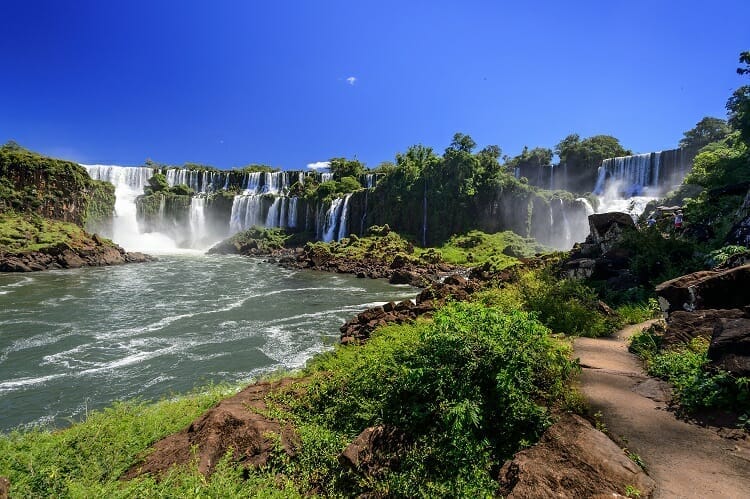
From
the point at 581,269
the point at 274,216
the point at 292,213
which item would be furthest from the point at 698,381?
the point at 274,216

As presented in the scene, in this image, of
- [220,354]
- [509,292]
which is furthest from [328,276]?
[509,292]

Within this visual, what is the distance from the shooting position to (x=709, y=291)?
7629mm

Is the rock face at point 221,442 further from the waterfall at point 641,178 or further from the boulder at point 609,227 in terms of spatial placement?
the waterfall at point 641,178

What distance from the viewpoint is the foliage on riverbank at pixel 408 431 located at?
435 centimetres

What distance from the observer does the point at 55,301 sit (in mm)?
21859

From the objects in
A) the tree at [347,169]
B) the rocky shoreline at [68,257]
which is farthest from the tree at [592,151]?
the rocky shoreline at [68,257]

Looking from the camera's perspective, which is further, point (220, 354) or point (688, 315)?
point (220, 354)

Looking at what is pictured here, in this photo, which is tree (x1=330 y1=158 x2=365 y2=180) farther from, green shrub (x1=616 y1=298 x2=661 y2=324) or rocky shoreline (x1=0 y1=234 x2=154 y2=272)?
green shrub (x1=616 y1=298 x2=661 y2=324)

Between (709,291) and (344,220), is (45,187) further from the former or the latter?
(709,291)

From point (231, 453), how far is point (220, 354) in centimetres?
878

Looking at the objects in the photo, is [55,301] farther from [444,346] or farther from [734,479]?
[734,479]

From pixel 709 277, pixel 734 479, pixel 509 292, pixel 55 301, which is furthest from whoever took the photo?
pixel 55 301

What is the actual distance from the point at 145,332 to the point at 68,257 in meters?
29.0

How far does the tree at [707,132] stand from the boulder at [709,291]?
176 feet
